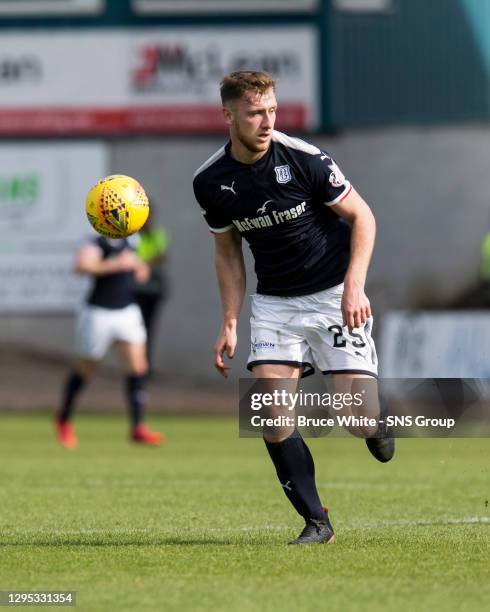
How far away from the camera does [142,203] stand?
8133mm

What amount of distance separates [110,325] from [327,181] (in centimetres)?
890

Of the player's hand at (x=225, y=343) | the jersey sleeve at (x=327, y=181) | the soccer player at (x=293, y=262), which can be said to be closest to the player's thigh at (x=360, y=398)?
the soccer player at (x=293, y=262)

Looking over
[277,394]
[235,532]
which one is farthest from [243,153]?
[235,532]

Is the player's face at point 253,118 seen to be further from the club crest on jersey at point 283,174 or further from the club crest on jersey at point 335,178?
the club crest on jersey at point 335,178

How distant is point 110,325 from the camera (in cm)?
1639

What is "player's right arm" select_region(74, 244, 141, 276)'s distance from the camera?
53.4 feet

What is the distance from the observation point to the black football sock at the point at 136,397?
649 inches

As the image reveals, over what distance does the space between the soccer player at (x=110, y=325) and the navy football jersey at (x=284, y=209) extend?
8439 millimetres

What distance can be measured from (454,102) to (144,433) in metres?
12.8

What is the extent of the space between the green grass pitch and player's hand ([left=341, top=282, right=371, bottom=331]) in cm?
113

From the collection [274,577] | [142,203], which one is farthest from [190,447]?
[274,577]

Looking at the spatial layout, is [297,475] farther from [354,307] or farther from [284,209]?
[284,209]

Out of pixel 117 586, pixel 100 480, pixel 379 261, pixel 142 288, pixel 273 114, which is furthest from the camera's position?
pixel 379 261

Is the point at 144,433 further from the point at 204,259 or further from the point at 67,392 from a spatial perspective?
the point at 204,259
